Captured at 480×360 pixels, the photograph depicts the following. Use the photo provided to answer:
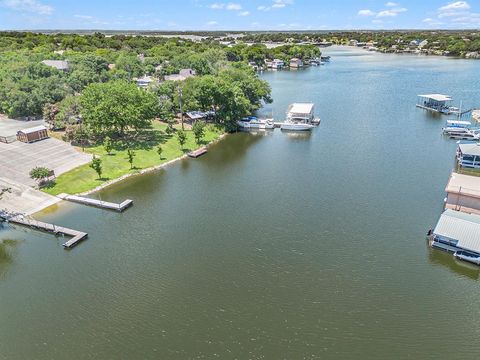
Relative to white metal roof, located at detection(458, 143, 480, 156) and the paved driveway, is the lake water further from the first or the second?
the paved driveway

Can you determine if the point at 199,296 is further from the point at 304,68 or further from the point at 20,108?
the point at 304,68

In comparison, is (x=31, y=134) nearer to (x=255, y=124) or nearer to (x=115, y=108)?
(x=115, y=108)

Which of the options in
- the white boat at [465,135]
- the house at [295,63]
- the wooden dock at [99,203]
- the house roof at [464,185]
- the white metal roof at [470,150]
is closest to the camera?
the house roof at [464,185]

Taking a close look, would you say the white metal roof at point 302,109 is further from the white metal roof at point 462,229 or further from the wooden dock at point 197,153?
→ the white metal roof at point 462,229

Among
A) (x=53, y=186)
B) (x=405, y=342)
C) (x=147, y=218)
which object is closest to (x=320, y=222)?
(x=405, y=342)

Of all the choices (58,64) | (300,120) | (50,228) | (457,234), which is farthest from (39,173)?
(58,64)

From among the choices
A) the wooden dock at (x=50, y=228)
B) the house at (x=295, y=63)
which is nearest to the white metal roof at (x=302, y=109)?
the wooden dock at (x=50, y=228)
